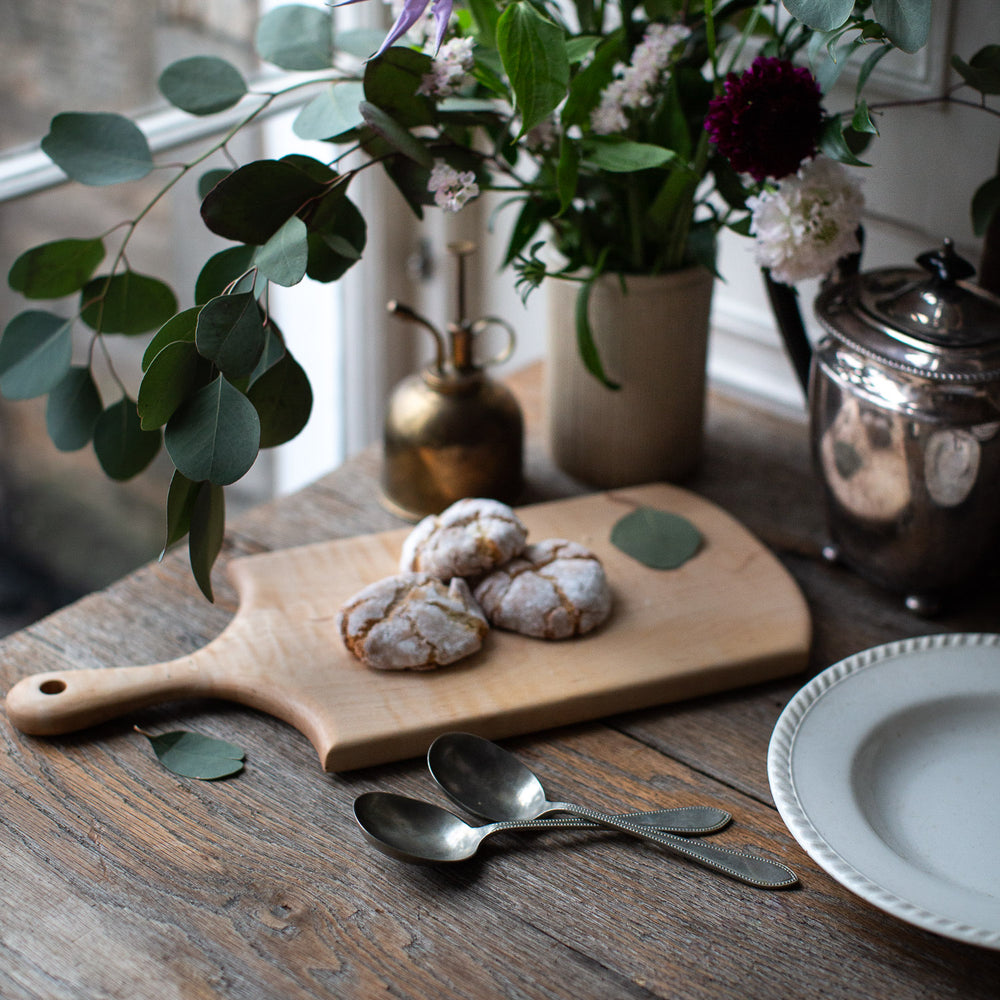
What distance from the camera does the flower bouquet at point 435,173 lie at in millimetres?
636

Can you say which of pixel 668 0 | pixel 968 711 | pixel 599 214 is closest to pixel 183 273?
pixel 599 214

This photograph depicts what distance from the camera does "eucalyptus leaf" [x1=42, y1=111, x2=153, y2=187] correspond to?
761 mm

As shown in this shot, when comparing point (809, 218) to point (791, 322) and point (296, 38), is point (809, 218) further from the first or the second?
point (296, 38)

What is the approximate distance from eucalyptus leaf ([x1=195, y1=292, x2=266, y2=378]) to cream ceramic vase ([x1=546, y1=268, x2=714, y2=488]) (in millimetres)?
338

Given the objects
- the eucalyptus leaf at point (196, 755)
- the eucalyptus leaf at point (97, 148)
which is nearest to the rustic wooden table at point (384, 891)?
the eucalyptus leaf at point (196, 755)

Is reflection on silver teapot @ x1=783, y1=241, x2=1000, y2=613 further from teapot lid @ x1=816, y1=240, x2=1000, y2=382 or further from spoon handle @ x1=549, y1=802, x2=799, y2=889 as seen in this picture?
spoon handle @ x1=549, y1=802, x2=799, y2=889

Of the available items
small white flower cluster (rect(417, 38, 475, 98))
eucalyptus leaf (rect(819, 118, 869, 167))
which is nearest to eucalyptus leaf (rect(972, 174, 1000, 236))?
eucalyptus leaf (rect(819, 118, 869, 167))

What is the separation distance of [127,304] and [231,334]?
226 millimetres

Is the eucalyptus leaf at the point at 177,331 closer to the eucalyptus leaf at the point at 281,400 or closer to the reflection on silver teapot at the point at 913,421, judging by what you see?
the eucalyptus leaf at the point at 281,400

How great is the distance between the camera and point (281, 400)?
0.71 metres

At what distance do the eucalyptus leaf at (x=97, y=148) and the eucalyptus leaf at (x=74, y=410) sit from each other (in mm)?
147

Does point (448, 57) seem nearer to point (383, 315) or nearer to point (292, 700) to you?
point (292, 700)

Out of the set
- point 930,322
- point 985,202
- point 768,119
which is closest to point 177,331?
point 768,119

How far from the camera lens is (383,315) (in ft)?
4.66
